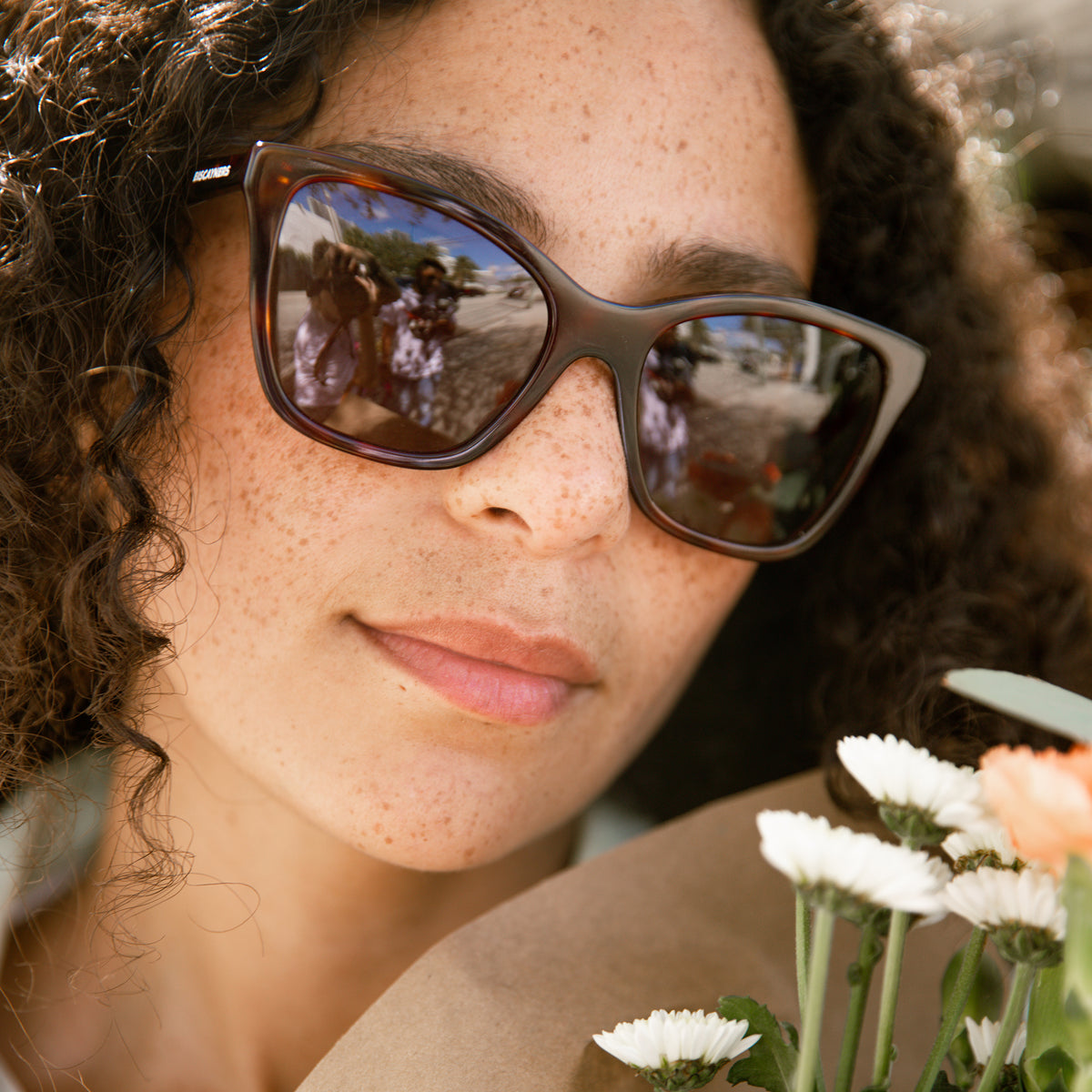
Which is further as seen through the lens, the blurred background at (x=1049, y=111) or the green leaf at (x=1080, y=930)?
the blurred background at (x=1049, y=111)

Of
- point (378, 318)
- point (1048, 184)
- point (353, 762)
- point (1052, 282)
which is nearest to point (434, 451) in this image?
point (378, 318)

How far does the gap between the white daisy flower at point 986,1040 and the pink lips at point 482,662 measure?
18.3 inches

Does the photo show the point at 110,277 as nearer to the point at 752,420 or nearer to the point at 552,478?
the point at 552,478

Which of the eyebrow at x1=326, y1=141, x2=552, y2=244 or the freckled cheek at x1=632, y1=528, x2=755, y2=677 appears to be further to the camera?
the freckled cheek at x1=632, y1=528, x2=755, y2=677

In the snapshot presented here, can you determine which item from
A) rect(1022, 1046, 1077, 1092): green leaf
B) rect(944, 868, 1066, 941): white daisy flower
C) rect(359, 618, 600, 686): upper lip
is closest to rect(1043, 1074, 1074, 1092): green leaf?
rect(1022, 1046, 1077, 1092): green leaf

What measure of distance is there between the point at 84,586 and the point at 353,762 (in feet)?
0.97

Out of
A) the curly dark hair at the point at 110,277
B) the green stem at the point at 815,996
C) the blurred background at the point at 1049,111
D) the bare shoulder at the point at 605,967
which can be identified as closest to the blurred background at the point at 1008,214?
the blurred background at the point at 1049,111

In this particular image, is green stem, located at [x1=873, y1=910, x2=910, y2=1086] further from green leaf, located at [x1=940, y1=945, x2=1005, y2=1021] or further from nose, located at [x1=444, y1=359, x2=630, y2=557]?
nose, located at [x1=444, y1=359, x2=630, y2=557]

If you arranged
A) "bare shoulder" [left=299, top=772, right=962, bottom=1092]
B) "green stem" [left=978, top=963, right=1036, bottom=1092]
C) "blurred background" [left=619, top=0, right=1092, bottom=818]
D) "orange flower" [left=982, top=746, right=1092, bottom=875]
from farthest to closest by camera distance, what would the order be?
"blurred background" [left=619, top=0, right=1092, bottom=818] < "bare shoulder" [left=299, top=772, right=962, bottom=1092] < "green stem" [left=978, top=963, right=1036, bottom=1092] < "orange flower" [left=982, top=746, right=1092, bottom=875]

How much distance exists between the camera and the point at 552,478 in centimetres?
85

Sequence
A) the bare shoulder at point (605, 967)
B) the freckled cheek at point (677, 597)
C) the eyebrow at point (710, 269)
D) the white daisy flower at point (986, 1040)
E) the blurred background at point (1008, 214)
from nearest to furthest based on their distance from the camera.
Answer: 1. the white daisy flower at point (986, 1040)
2. the bare shoulder at point (605, 967)
3. the eyebrow at point (710, 269)
4. the freckled cheek at point (677, 597)
5. the blurred background at point (1008, 214)

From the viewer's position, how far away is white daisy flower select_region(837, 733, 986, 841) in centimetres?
45

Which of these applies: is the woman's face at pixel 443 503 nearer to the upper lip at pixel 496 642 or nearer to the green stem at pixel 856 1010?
the upper lip at pixel 496 642

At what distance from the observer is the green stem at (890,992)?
0.50 m
